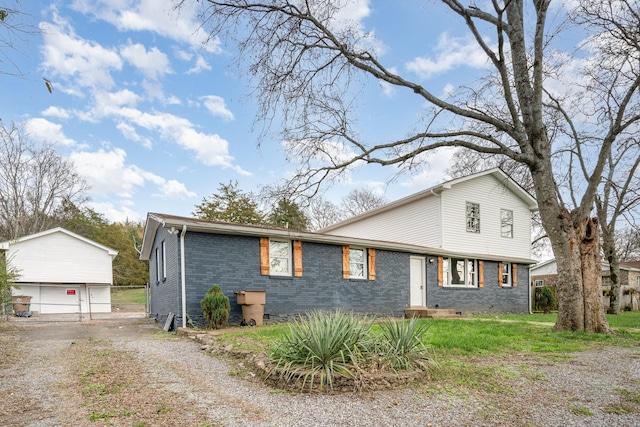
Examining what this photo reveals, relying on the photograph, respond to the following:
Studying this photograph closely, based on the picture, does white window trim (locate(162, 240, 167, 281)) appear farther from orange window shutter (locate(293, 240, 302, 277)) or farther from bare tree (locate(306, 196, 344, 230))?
bare tree (locate(306, 196, 344, 230))

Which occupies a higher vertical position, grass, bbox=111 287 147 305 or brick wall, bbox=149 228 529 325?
brick wall, bbox=149 228 529 325

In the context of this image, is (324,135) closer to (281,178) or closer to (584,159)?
(281,178)

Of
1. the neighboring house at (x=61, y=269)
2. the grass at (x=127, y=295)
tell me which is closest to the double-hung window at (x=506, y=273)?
the neighboring house at (x=61, y=269)

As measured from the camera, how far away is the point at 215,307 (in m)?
9.67

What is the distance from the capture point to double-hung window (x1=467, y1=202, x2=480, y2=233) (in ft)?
58.2

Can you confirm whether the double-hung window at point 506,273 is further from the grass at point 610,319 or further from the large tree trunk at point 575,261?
the large tree trunk at point 575,261

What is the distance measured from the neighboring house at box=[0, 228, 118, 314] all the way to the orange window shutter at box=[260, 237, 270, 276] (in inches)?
570

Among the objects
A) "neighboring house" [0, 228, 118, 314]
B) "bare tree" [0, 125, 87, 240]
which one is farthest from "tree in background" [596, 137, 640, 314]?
"bare tree" [0, 125, 87, 240]

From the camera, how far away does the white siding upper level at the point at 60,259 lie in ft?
67.0

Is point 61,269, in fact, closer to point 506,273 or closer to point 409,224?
point 409,224

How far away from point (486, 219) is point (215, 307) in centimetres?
1384

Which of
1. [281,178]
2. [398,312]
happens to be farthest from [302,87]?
[398,312]

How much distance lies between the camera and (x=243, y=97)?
8.47m

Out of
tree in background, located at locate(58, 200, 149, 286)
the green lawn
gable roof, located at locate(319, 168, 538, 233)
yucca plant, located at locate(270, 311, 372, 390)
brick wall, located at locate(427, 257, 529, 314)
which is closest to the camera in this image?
yucca plant, located at locate(270, 311, 372, 390)
